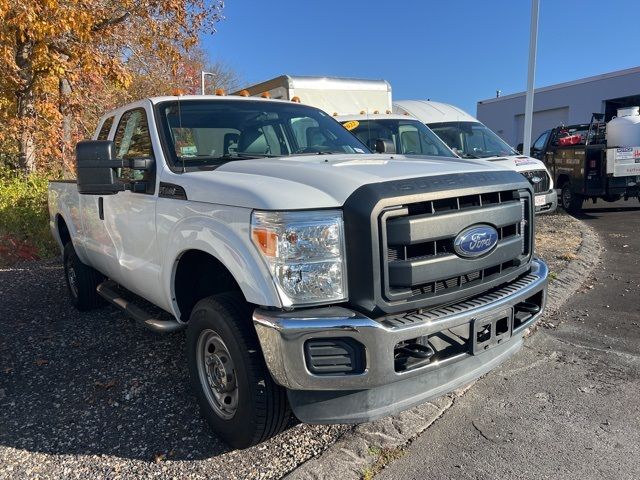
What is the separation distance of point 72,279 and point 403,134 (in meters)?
5.10

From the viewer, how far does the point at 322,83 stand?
30.0 feet

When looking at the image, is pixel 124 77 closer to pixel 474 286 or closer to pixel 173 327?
pixel 173 327

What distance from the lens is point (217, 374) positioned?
117 inches

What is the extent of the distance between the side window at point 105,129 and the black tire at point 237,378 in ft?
8.65

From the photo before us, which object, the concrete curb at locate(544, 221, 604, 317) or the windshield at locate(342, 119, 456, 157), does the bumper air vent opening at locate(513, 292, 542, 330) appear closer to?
the concrete curb at locate(544, 221, 604, 317)

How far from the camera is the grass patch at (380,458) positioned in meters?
2.74

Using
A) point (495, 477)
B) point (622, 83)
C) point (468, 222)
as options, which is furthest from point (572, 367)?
point (622, 83)

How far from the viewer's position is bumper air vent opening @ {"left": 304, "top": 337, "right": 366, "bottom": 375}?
7.84ft

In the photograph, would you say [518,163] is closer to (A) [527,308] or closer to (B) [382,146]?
(B) [382,146]

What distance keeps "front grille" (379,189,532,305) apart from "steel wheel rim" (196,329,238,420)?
3.32 ft

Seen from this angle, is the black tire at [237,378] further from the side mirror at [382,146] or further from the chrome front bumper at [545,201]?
the chrome front bumper at [545,201]

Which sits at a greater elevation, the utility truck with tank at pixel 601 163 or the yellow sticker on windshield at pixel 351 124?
the yellow sticker on windshield at pixel 351 124

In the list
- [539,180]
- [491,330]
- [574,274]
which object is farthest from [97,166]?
[539,180]

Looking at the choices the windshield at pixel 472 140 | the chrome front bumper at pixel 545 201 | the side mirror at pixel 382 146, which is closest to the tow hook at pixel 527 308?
the side mirror at pixel 382 146
